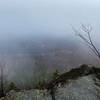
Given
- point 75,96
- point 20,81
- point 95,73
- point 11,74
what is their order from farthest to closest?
point 11,74 < point 20,81 < point 95,73 < point 75,96

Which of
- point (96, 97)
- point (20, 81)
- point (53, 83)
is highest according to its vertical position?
point (20, 81)

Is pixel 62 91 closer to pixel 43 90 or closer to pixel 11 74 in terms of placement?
pixel 43 90

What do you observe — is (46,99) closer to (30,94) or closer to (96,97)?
(30,94)

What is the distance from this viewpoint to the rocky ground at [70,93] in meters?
14.1

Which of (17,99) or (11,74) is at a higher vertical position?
(11,74)

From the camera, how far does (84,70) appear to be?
16391 millimetres

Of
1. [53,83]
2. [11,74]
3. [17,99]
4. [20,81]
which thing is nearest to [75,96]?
[53,83]

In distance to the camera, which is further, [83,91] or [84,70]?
[84,70]

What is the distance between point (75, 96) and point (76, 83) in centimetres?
88

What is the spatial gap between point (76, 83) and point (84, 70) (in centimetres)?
182

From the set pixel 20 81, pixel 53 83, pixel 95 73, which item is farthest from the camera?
pixel 20 81

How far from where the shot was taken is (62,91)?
14266 millimetres

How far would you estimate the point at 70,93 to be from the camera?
14.1 m

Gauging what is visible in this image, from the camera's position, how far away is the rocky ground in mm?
14055
